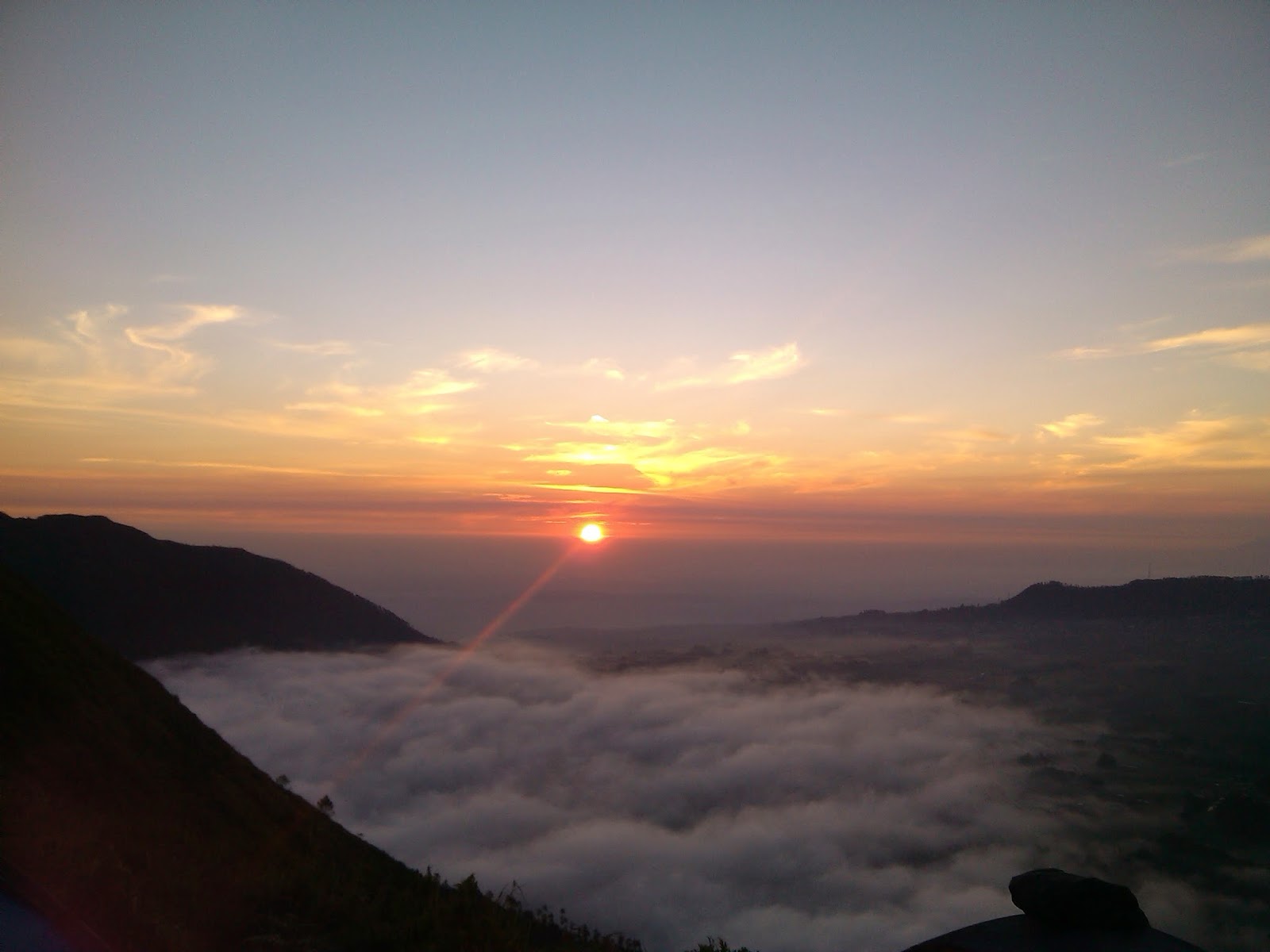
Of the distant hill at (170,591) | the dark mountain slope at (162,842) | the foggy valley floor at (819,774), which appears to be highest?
the dark mountain slope at (162,842)

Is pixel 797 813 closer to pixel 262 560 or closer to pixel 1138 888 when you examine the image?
A: pixel 1138 888

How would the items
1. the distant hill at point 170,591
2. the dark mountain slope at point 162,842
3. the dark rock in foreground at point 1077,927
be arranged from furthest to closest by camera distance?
the distant hill at point 170,591
the dark rock in foreground at point 1077,927
the dark mountain slope at point 162,842

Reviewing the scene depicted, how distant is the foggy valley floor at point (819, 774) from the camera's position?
217ft

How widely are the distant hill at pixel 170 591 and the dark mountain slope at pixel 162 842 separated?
81838 millimetres

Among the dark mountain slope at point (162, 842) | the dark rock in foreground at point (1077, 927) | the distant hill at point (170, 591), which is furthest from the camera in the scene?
the distant hill at point (170, 591)

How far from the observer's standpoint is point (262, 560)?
4769 inches

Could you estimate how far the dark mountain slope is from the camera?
805 cm

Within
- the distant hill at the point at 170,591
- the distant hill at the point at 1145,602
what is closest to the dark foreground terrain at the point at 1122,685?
the distant hill at the point at 1145,602

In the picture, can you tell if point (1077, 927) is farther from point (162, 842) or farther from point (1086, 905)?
point (162, 842)

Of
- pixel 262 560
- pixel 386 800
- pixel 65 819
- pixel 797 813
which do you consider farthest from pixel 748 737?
pixel 65 819

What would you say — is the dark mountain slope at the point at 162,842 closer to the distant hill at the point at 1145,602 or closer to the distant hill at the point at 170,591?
the distant hill at the point at 170,591

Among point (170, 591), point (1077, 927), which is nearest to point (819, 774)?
point (170, 591)

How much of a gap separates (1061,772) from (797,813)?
33.3 meters

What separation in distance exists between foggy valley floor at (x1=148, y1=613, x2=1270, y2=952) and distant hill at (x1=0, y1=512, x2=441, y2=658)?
174 inches
